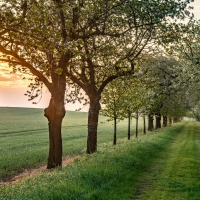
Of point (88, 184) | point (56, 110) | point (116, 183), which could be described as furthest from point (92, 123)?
point (88, 184)

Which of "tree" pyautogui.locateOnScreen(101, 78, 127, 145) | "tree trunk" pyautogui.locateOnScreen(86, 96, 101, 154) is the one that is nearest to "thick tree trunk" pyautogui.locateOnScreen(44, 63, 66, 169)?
"tree trunk" pyautogui.locateOnScreen(86, 96, 101, 154)

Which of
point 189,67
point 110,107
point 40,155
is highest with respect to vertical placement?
point 189,67

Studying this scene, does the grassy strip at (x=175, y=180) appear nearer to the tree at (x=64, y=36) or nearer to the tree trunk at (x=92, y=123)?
the tree at (x=64, y=36)

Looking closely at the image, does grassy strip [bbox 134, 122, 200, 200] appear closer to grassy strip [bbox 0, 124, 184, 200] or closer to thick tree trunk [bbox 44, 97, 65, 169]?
grassy strip [bbox 0, 124, 184, 200]

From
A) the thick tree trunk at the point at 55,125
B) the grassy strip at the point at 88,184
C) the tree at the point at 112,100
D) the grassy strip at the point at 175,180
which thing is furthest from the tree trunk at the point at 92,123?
the grassy strip at the point at 88,184

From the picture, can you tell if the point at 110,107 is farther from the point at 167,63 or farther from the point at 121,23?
the point at 167,63

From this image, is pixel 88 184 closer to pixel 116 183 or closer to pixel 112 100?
pixel 116 183

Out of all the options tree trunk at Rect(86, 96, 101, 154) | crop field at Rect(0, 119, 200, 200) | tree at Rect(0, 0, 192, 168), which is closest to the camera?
crop field at Rect(0, 119, 200, 200)

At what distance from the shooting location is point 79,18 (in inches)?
848

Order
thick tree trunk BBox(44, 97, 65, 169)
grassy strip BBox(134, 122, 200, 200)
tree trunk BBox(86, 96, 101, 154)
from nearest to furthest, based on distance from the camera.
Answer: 1. grassy strip BBox(134, 122, 200, 200)
2. thick tree trunk BBox(44, 97, 65, 169)
3. tree trunk BBox(86, 96, 101, 154)

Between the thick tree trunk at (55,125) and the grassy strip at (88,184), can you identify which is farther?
the thick tree trunk at (55,125)

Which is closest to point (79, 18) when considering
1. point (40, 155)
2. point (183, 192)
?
point (183, 192)

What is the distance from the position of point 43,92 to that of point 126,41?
777cm

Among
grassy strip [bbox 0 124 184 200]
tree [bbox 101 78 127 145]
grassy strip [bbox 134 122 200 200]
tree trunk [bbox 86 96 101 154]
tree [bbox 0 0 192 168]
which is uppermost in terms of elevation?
tree [bbox 0 0 192 168]
